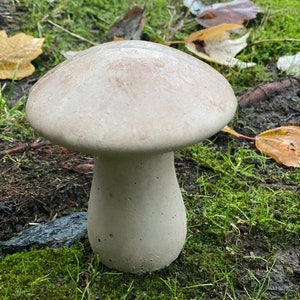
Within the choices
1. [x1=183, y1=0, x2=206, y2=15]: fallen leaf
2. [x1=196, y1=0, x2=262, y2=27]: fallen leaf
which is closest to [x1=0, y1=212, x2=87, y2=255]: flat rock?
[x1=196, y1=0, x2=262, y2=27]: fallen leaf

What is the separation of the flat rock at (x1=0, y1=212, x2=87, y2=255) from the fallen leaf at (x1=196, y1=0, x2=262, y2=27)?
158cm

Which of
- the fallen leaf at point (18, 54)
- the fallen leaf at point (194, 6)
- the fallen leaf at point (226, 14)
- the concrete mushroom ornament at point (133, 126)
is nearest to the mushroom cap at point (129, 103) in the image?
the concrete mushroom ornament at point (133, 126)

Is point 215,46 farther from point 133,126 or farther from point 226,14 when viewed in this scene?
point 133,126

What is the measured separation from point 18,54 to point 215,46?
2.97ft

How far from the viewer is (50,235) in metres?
1.73

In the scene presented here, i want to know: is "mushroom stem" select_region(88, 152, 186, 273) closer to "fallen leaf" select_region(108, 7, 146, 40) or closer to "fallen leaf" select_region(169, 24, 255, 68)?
"fallen leaf" select_region(169, 24, 255, 68)

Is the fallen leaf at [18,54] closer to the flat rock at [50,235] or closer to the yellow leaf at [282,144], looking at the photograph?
the flat rock at [50,235]

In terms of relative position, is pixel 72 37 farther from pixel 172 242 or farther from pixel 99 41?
pixel 172 242

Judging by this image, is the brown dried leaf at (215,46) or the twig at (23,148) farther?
the brown dried leaf at (215,46)

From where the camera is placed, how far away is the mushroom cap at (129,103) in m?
1.21

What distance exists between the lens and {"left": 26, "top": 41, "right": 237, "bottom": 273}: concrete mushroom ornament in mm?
1220

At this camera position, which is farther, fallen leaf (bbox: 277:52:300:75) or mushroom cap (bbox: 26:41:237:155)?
fallen leaf (bbox: 277:52:300:75)

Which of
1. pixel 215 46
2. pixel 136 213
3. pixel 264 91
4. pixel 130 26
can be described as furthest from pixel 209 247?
pixel 130 26

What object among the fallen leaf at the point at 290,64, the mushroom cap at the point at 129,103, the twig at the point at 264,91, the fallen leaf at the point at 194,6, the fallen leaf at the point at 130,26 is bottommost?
the fallen leaf at the point at 194,6
